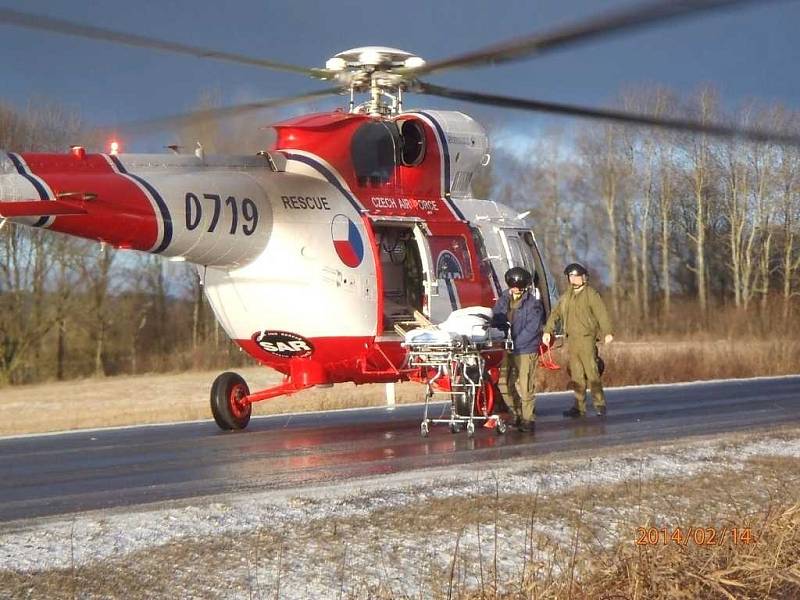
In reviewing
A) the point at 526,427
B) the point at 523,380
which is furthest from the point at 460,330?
A: the point at 526,427

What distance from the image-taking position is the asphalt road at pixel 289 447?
36.7 feet

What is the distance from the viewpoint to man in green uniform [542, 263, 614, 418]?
56.4 ft

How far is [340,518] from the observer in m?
8.99

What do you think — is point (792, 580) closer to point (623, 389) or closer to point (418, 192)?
point (418, 192)

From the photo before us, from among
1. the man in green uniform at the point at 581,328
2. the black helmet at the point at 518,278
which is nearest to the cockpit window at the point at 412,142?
the black helmet at the point at 518,278

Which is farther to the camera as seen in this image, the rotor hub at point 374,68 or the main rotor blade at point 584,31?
the rotor hub at point 374,68

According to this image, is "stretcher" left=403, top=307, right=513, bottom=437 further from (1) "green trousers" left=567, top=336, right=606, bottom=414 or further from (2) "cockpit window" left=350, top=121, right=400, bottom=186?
(2) "cockpit window" left=350, top=121, right=400, bottom=186

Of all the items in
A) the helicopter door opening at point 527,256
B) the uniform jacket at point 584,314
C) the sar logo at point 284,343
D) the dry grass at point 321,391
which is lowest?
the dry grass at point 321,391

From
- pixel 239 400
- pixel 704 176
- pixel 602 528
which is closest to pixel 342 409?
pixel 239 400

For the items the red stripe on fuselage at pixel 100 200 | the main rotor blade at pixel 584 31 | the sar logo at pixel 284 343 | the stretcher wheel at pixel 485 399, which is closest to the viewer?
the main rotor blade at pixel 584 31

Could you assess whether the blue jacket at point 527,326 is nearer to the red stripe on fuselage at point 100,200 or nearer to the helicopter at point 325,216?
the helicopter at point 325,216

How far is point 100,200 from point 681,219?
833 inches

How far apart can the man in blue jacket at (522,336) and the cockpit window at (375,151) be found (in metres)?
2.45
